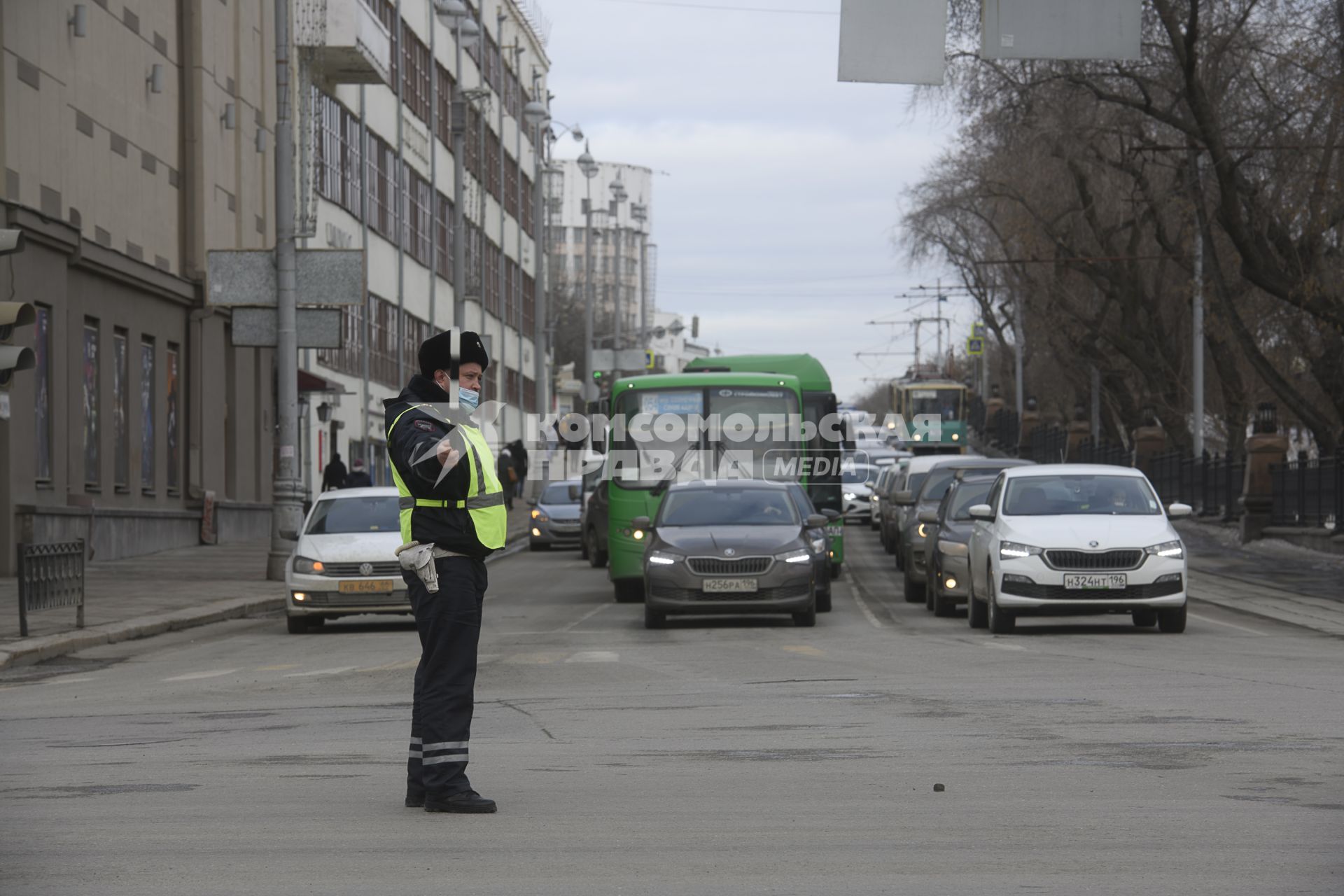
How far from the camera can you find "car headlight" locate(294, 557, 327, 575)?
70.3 feet

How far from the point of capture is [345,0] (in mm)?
46219

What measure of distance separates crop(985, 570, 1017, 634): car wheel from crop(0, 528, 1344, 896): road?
1.92m

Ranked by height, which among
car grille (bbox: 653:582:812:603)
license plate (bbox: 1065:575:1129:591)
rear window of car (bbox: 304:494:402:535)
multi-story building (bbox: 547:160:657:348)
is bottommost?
car grille (bbox: 653:582:812:603)

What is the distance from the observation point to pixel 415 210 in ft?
209

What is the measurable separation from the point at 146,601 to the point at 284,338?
5.48 m

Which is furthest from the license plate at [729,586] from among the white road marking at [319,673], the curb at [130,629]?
the white road marking at [319,673]

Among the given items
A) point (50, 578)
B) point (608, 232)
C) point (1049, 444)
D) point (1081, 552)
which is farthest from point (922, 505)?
point (608, 232)

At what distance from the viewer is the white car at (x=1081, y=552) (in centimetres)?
1919

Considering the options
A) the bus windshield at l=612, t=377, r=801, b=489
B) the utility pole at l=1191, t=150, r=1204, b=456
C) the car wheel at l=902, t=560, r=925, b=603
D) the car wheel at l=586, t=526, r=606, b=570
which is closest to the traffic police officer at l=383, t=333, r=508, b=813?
the car wheel at l=902, t=560, r=925, b=603

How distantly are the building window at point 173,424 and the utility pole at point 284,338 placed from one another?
9.05 metres

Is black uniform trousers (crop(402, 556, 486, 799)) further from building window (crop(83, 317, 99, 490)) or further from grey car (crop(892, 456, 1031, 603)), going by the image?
building window (crop(83, 317, 99, 490))

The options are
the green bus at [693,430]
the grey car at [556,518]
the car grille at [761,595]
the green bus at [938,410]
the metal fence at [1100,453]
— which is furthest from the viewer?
the green bus at [938,410]

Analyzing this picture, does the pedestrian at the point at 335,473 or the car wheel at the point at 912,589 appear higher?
the pedestrian at the point at 335,473

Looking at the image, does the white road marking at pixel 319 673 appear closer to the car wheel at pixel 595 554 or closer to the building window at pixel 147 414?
the car wheel at pixel 595 554
